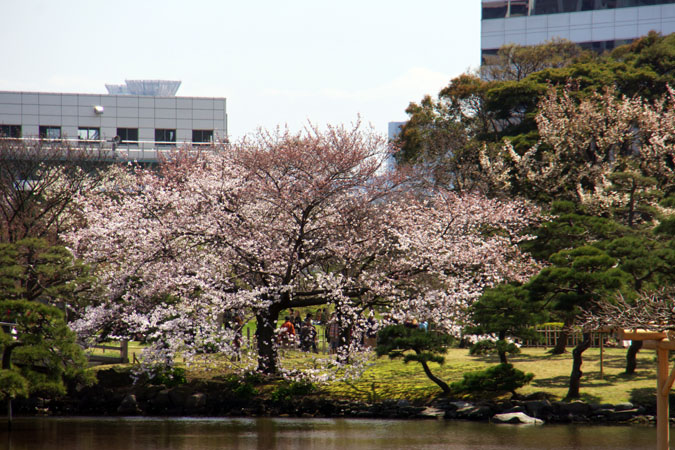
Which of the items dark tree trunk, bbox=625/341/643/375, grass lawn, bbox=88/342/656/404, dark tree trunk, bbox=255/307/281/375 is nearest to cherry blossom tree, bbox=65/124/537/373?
dark tree trunk, bbox=255/307/281/375

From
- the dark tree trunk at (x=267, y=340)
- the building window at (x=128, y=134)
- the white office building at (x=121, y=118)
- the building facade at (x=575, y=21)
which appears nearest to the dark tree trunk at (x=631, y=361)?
the dark tree trunk at (x=267, y=340)

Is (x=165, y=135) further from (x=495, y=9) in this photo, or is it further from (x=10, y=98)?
(x=495, y=9)

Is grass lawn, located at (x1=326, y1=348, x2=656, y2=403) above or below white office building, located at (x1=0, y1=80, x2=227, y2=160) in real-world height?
→ below

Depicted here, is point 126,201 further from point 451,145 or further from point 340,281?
point 451,145

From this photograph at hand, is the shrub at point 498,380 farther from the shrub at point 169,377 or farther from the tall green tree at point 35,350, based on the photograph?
the tall green tree at point 35,350

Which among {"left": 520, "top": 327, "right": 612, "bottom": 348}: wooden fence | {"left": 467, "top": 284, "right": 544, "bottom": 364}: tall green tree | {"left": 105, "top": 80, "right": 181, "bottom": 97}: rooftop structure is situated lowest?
{"left": 520, "top": 327, "right": 612, "bottom": 348}: wooden fence

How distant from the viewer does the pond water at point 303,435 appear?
1617cm

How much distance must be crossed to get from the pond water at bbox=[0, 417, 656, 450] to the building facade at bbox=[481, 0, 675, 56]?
52.5 metres

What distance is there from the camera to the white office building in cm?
5903

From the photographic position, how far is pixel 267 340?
22.6m

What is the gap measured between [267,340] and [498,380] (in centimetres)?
692

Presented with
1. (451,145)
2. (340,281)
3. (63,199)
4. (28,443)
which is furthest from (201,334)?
(451,145)

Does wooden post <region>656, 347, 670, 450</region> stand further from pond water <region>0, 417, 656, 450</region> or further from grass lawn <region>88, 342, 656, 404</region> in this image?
grass lawn <region>88, 342, 656, 404</region>

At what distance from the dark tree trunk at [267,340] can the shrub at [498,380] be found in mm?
5815
